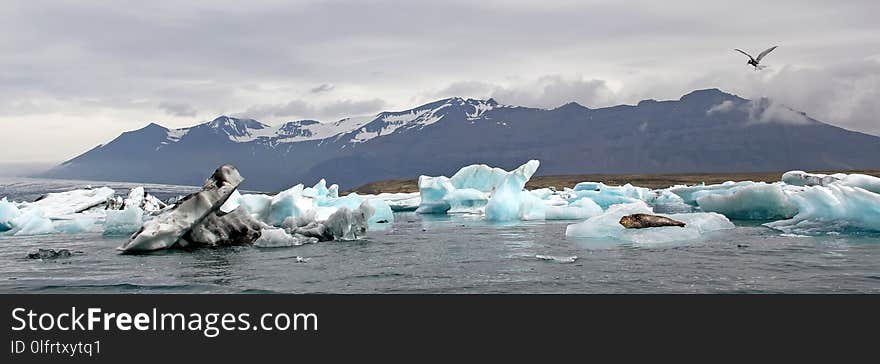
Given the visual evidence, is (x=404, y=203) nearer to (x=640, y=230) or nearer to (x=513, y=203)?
(x=513, y=203)

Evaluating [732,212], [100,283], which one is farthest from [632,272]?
[732,212]

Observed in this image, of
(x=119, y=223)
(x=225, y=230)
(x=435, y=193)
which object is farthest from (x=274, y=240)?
(x=435, y=193)

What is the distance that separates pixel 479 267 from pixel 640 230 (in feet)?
26.4

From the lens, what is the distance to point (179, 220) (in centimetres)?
2281

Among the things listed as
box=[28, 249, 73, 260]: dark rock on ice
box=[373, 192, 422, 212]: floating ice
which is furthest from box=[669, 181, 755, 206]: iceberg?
Result: box=[28, 249, 73, 260]: dark rock on ice

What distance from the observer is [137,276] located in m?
16.9

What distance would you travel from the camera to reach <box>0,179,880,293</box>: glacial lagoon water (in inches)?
579

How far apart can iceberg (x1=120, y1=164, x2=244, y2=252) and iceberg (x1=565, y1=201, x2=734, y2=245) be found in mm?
12086

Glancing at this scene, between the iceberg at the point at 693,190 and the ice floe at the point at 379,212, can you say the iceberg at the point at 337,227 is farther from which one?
the iceberg at the point at 693,190

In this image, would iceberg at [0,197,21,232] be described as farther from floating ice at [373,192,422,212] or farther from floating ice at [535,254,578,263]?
floating ice at [535,254,578,263]

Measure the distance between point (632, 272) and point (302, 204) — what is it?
1822 centimetres
